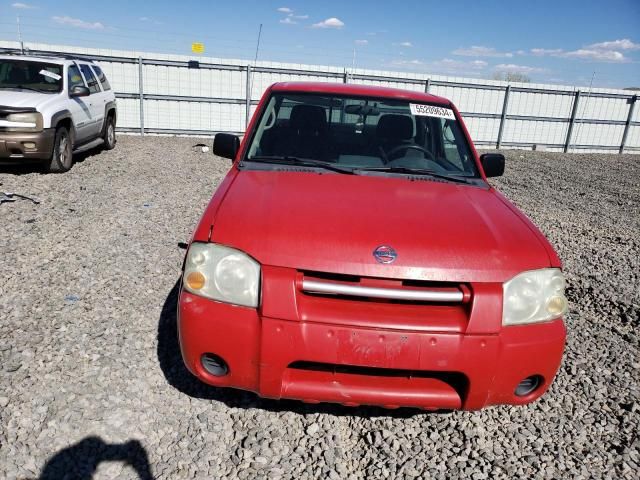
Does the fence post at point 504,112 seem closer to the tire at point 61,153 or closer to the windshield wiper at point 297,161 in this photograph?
the tire at point 61,153

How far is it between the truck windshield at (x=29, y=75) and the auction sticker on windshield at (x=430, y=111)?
23.0 ft

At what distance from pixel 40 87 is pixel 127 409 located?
24.8 ft

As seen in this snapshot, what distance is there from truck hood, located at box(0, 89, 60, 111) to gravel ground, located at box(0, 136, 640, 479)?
9.82 feet

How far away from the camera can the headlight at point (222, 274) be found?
2.11 meters

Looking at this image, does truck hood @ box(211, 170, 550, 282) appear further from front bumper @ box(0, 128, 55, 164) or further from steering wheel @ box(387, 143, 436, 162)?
front bumper @ box(0, 128, 55, 164)

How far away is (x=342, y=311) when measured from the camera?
208 centimetres

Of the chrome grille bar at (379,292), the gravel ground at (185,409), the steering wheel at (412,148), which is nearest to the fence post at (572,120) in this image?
the gravel ground at (185,409)

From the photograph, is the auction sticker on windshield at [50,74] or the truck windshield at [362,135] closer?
the truck windshield at [362,135]

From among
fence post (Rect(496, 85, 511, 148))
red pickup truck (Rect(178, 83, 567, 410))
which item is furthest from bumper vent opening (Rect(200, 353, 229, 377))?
fence post (Rect(496, 85, 511, 148))

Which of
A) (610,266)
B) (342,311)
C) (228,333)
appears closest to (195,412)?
(228,333)

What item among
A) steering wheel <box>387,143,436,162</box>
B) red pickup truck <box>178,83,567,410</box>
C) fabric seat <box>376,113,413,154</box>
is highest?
fabric seat <box>376,113,413,154</box>

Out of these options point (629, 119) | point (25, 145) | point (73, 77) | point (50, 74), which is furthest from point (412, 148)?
point (629, 119)

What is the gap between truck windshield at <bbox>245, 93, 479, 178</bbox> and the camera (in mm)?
3301

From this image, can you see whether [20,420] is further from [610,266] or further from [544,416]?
[610,266]
